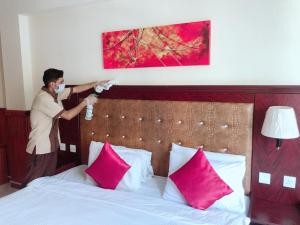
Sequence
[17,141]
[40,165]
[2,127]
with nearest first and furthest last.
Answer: [40,165] < [17,141] < [2,127]

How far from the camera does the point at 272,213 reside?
6.46 ft

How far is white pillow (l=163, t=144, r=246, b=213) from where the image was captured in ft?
6.56

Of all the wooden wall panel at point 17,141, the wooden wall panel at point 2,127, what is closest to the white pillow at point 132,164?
the wooden wall panel at point 17,141

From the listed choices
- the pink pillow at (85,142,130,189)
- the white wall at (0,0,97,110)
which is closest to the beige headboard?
the pink pillow at (85,142,130,189)

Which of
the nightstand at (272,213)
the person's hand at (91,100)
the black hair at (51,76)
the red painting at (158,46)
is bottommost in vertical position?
the nightstand at (272,213)

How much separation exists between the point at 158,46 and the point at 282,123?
1336mm

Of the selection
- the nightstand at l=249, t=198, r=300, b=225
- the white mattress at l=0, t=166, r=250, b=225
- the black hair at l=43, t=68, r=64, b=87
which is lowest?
the nightstand at l=249, t=198, r=300, b=225

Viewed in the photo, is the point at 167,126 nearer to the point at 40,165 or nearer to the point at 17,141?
the point at 40,165

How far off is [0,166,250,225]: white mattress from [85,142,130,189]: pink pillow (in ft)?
0.32

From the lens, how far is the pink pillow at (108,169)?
240 cm

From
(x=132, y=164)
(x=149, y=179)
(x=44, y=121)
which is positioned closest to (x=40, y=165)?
(x=44, y=121)

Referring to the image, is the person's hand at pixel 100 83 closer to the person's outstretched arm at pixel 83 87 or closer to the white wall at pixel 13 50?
the person's outstretched arm at pixel 83 87

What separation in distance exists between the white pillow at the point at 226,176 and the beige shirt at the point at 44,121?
1.35 meters

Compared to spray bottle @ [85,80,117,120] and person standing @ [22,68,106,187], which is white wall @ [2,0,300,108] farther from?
person standing @ [22,68,106,187]
